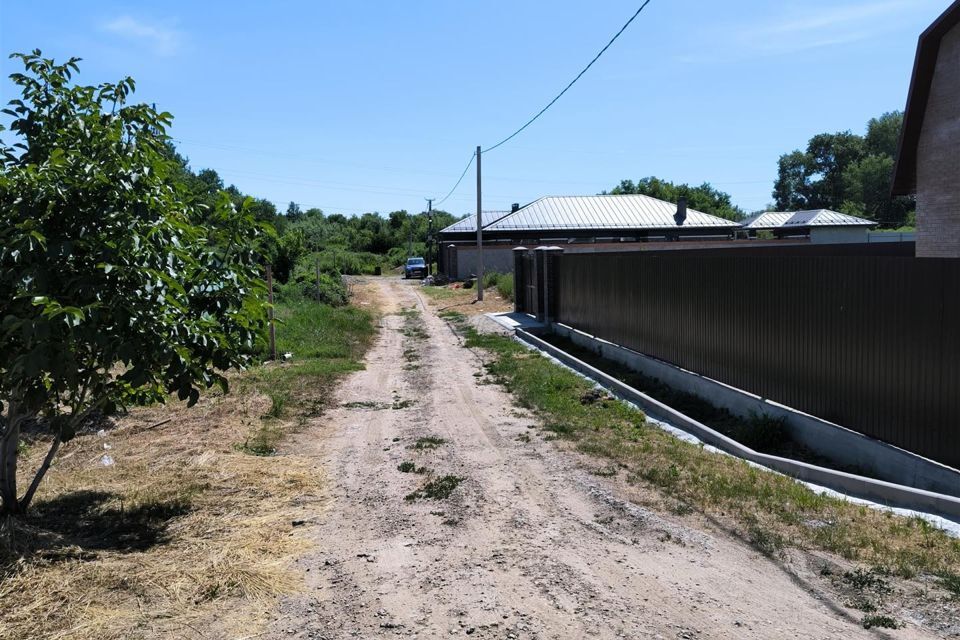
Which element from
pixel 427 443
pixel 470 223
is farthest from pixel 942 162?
pixel 470 223

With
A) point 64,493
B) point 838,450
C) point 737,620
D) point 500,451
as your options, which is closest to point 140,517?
point 64,493

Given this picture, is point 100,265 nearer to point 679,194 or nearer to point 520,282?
point 520,282

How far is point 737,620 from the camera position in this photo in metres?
4.02

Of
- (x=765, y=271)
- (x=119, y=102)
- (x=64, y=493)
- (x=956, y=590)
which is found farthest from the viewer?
(x=765, y=271)

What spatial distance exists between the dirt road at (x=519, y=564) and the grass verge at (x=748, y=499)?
1.31 feet

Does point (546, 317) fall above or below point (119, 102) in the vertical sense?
below

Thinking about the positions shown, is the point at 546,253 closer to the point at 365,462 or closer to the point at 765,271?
the point at 765,271

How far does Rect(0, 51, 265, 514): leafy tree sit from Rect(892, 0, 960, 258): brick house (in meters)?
11.8

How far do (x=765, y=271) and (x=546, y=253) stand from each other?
38.2 ft

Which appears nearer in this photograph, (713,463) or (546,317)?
(713,463)

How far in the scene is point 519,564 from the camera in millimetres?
4820

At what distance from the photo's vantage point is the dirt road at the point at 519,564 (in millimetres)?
4004

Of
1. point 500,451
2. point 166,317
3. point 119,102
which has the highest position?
point 119,102

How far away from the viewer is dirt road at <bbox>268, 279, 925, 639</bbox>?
158 inches
